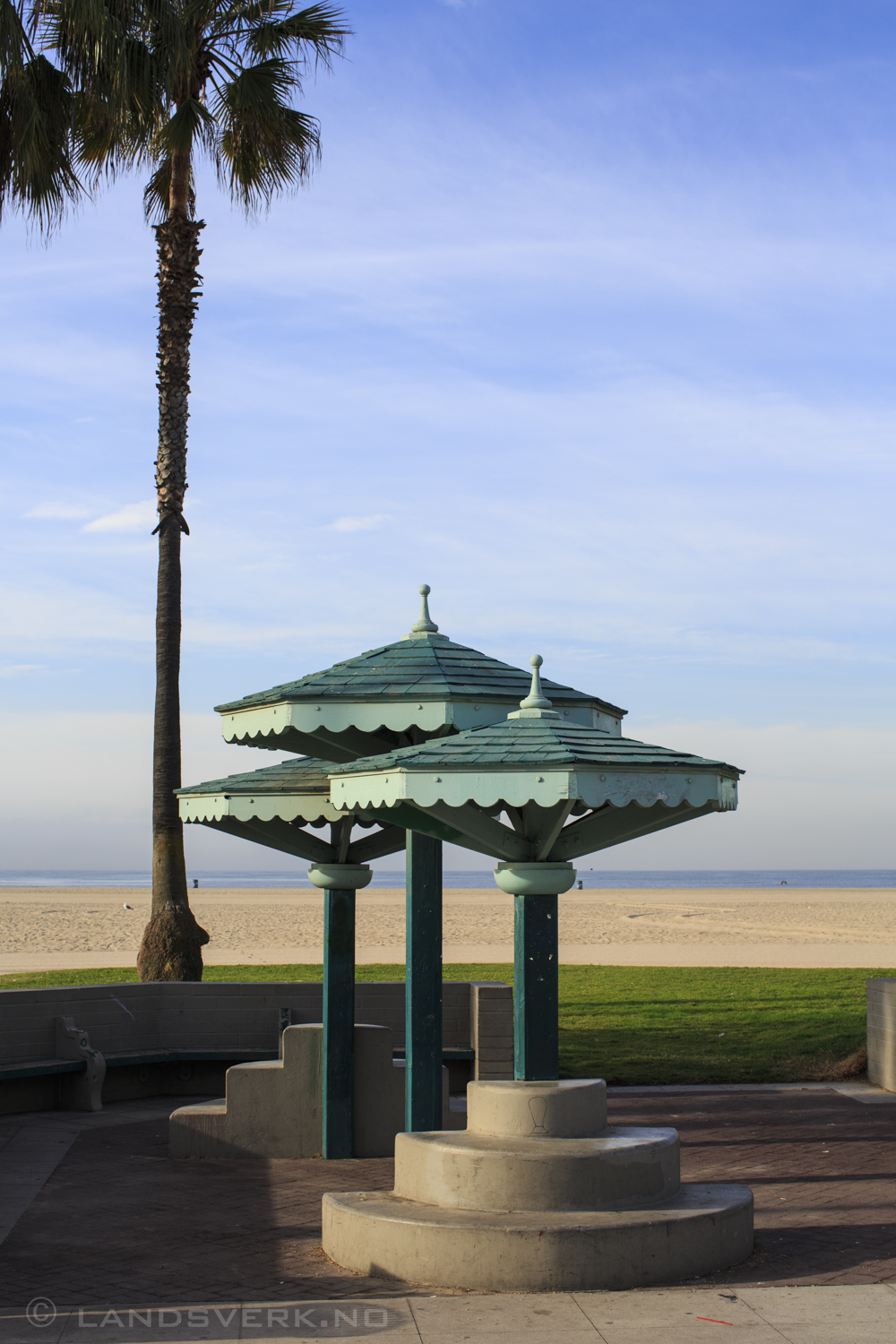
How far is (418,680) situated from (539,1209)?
138 inches

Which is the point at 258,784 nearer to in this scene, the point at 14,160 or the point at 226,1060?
the point at 226,1060

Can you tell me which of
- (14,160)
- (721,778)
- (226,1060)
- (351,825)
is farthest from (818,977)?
(14,160)

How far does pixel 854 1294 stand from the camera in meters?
5.89

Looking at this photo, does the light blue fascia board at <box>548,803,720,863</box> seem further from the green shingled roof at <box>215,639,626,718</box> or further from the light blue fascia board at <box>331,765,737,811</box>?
the green shingled roof at <box>215,639,626,718</box>

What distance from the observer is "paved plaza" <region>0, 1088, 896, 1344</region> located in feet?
17.9

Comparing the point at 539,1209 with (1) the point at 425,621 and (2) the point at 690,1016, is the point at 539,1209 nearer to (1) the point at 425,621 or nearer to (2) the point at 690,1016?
(1) the point at 425,621

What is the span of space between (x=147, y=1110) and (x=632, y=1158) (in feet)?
21.9

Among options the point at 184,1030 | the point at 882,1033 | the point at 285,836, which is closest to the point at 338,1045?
the point at 285,836

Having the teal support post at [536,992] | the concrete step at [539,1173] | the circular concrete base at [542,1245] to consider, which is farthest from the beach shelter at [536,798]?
the circular concrete base at [542,1245]

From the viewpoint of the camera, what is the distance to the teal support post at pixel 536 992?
7011mm

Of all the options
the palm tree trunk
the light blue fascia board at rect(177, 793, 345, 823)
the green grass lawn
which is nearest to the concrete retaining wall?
the green grass lawn

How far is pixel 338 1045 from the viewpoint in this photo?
948cm

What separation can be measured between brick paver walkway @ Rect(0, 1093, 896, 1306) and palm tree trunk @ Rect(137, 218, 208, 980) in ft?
12.5

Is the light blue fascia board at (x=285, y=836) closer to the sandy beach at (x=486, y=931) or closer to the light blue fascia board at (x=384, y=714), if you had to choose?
the light blue fascia board at (x=384, y=714)
